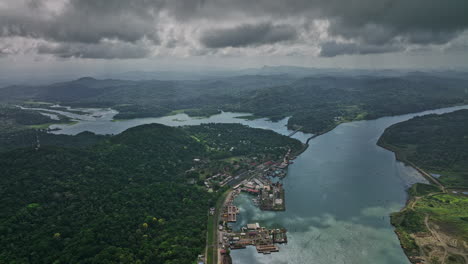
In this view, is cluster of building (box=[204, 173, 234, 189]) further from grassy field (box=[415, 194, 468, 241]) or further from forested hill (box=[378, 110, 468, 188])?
forested hill (box=[378, 110, 468, 188])

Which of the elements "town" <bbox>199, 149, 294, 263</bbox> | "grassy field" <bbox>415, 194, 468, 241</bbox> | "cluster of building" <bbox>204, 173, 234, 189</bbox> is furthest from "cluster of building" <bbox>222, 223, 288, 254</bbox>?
"grassy field" <bbox>415, 194, 468, 241</bbox>

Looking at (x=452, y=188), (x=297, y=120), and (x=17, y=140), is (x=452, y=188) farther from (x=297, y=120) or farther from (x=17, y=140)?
(x=17, y=140)

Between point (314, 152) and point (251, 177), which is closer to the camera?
point (251, 177)

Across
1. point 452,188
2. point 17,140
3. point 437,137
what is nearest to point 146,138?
point 17,140

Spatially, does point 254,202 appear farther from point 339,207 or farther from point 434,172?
point 434,172

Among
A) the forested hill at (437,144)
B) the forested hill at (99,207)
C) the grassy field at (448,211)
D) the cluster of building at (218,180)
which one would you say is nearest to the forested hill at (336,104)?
the forested hill at (437,144)

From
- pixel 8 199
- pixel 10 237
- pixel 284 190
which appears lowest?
pixel 284 190
